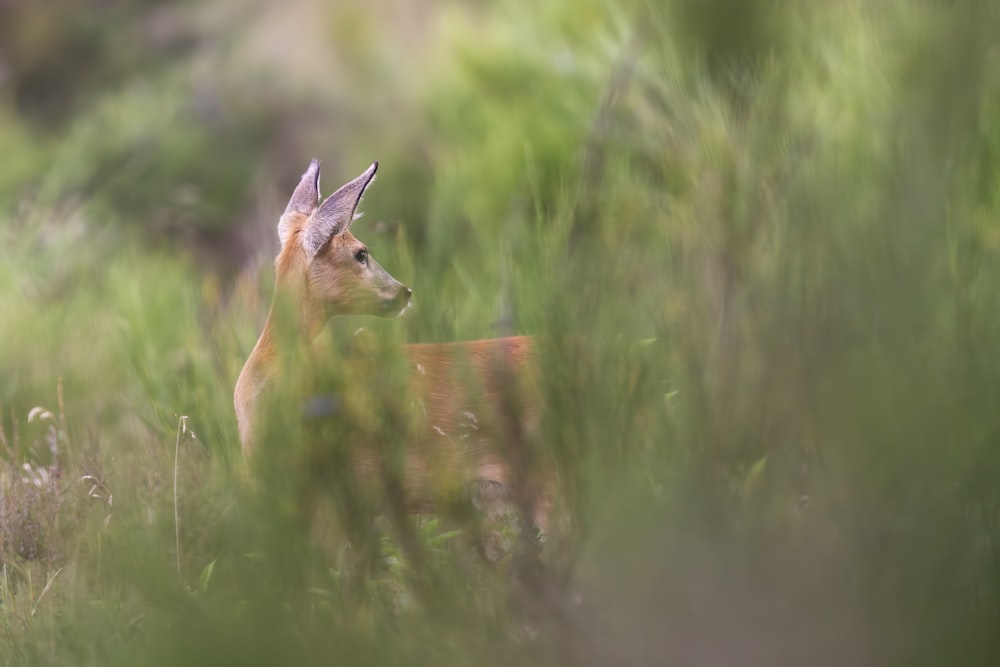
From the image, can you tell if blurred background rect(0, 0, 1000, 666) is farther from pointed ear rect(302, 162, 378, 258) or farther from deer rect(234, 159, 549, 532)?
pointed ear rect(302, 162, 378, 258)

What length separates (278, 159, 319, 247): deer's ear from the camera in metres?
2.88

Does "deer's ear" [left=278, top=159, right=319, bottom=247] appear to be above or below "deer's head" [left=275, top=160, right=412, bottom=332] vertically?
above

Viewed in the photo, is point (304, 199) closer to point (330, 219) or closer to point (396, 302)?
point (330, 219)

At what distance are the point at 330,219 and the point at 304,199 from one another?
0.23 m

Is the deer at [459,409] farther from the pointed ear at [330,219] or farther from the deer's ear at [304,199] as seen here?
the deer's ear at [304,199]

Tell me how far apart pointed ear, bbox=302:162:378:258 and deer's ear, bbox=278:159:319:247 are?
143 millimetres

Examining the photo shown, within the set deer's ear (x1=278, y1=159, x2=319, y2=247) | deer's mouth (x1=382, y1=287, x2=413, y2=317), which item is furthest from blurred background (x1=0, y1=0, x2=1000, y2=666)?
deer's ear (x1=278, y1=159, x2=319, y2=247)

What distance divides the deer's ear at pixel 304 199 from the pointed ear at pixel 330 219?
14 cm

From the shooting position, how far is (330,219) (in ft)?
8.91

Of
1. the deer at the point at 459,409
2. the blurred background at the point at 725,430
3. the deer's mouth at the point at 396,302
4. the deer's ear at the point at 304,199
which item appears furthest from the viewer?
the deer's ear at the point at 304,199

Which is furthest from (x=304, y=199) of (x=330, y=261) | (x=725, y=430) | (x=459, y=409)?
(x=725, y=430)

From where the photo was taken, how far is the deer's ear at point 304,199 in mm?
2883

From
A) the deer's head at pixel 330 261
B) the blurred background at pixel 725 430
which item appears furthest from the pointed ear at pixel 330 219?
the blurred background at pixel 725 430

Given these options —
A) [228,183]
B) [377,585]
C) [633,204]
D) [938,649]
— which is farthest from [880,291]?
[228,183]
